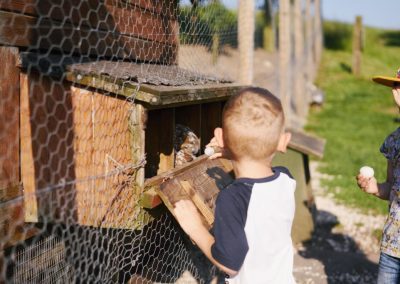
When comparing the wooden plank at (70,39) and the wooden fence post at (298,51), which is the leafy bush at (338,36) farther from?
the wooden plank at (70,39)

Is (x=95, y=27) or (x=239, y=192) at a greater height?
(x=95, y=27)

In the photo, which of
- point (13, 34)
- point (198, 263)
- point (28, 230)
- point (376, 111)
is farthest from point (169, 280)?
point (376, 111)

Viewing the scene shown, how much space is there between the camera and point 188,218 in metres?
1.93

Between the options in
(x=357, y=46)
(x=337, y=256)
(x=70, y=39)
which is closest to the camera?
(x=70, y=39)

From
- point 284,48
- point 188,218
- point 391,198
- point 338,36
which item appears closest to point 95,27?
point 188,218

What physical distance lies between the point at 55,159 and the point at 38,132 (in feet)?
0.45

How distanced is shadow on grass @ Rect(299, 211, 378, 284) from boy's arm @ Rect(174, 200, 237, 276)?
96.7 inches

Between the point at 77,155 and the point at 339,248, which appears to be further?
the point at 339,248

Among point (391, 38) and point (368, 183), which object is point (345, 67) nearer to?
point (391, 38)

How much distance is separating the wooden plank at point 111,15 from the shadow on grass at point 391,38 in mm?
20665

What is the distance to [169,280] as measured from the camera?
356cm

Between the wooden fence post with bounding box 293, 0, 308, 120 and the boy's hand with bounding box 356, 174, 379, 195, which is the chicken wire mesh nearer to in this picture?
the boy's hand with bounding box 356, 174, 379, 195

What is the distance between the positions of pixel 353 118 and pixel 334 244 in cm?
751

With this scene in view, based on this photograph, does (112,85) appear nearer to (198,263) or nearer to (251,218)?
(251,218)
